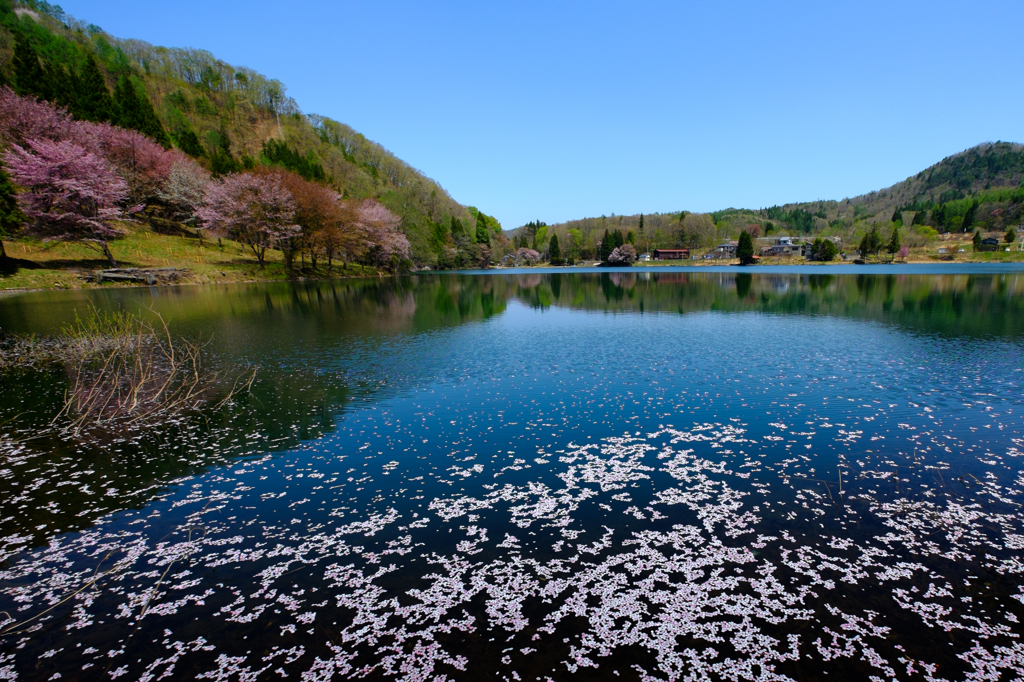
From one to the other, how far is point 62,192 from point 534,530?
64.9 metres

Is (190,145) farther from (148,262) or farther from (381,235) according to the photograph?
(148,262)

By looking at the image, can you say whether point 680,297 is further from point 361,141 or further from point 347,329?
point 361,141

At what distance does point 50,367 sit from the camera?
57.5 feet

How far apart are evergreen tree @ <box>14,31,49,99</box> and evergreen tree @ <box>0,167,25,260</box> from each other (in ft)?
125

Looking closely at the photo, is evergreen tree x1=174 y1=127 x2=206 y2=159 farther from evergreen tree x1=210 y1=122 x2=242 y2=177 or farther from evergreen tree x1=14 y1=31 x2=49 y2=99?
evergreen tree x1=14 y1=31 x2=49 y2=99

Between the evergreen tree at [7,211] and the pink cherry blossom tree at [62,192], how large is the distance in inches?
66.7

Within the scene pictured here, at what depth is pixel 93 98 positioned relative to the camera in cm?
7288

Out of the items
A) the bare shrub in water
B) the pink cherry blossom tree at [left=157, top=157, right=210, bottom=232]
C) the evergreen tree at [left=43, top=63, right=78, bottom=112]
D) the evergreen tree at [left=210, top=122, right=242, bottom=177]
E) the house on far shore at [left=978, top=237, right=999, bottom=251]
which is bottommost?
the bare shrub in water

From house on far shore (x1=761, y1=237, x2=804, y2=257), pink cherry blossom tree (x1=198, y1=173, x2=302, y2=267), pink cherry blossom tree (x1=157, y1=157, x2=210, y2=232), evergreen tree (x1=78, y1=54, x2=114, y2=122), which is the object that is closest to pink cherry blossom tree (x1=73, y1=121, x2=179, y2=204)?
pink cherry blossom tree (x1=157, y1=157, x2=210, y2=232)

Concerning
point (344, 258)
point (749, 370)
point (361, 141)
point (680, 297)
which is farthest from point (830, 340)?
point (361, 141)

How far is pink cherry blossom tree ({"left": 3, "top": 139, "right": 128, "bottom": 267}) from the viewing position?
46062mm

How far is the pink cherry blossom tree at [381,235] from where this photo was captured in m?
77.8

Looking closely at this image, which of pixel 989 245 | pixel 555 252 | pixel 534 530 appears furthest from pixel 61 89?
pixel 989 245

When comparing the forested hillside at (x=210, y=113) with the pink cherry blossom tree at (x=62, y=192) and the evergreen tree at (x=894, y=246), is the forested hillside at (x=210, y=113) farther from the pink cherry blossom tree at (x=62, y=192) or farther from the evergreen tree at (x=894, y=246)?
the evergreen tree at (x=894, y=246)
